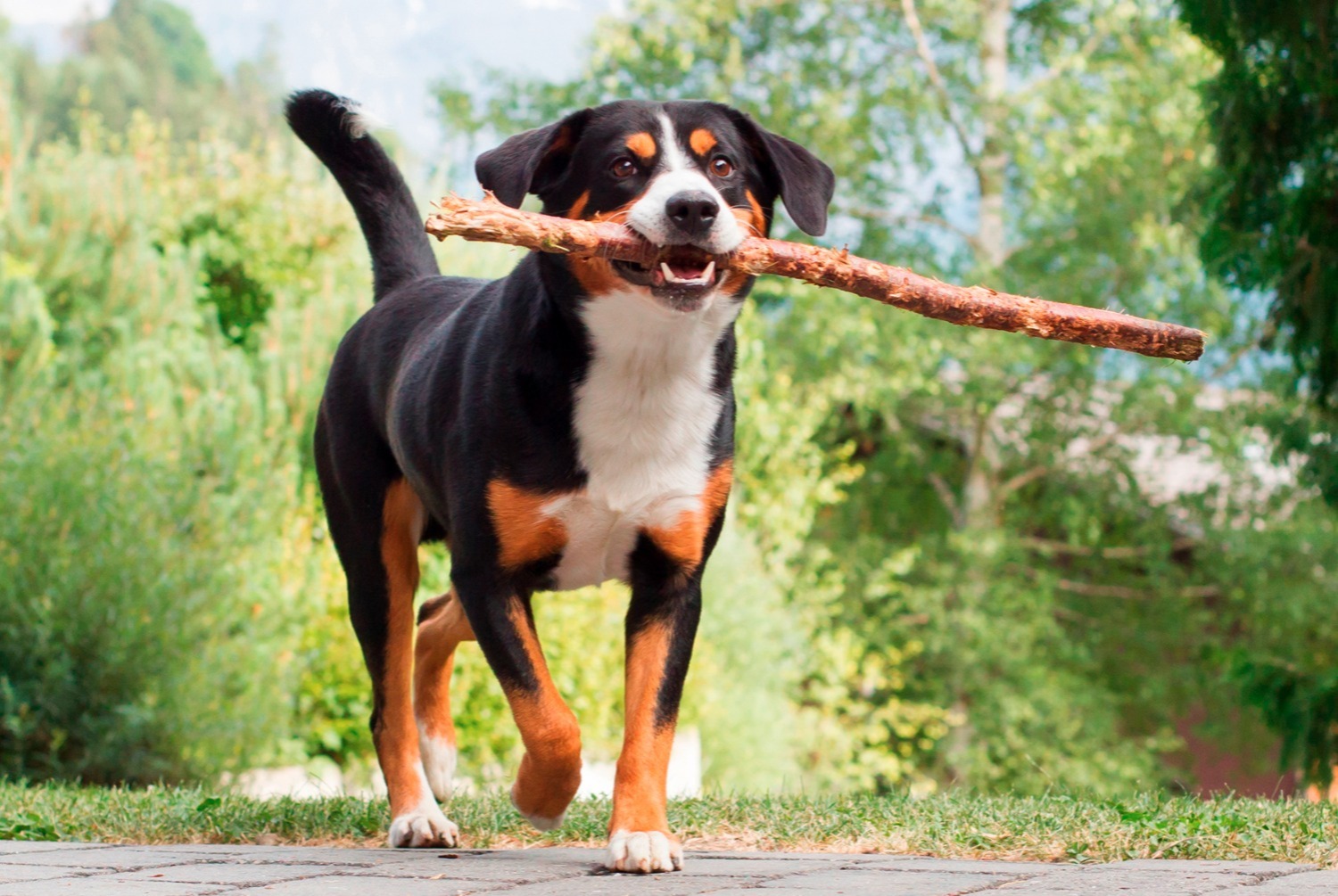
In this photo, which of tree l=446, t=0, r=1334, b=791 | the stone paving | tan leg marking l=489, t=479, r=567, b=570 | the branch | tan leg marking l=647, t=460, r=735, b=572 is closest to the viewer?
the stone paving

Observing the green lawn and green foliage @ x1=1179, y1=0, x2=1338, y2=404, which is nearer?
the green lawn

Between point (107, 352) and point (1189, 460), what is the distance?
15298 mm

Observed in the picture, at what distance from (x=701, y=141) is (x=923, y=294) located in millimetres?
730

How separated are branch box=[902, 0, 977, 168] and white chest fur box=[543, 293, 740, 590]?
55.4ft

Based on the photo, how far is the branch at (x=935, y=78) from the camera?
20.0 metres

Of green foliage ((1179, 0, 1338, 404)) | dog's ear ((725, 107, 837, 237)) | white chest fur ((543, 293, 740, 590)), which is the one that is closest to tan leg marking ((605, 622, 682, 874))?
white chest fur ((543, 293, 740, 590))

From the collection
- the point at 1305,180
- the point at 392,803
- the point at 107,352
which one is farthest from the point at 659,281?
the point at 107,352

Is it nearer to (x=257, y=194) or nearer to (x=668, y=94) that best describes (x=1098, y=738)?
(x=668, y=94)

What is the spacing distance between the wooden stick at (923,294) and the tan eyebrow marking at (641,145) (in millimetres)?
346

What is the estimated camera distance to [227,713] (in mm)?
9078

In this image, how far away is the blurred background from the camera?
8.94 metres

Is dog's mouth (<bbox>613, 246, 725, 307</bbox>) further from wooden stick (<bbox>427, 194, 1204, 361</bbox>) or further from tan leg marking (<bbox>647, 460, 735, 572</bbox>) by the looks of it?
tan leg marking (<bbox>647, 460, 735, 572</bbox>)

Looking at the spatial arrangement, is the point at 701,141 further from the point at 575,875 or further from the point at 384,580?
the point at 575,875

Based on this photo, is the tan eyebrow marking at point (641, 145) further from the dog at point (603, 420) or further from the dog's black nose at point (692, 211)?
the dog's black nose at point (692, 211)
